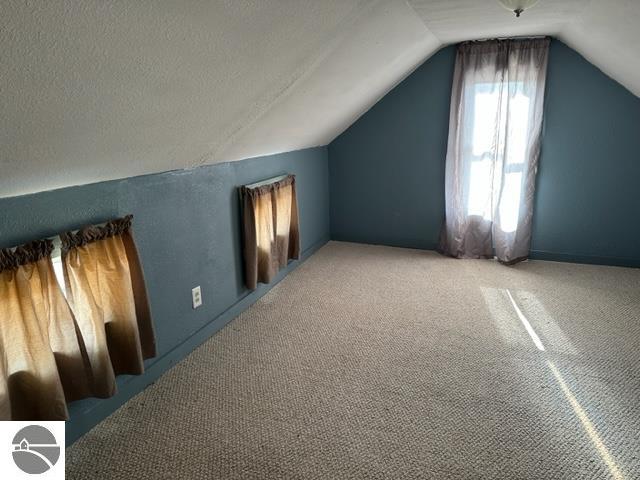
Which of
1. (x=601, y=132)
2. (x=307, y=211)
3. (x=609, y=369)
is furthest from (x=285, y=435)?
(x=601, y=132)

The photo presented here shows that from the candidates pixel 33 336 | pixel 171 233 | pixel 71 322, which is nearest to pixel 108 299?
pixel 71 322

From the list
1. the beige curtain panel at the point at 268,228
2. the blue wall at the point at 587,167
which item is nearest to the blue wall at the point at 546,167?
the blue wall at the point at 587,167

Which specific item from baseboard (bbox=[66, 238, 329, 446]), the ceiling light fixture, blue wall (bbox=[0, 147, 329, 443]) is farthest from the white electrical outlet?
the ceiling light fixture

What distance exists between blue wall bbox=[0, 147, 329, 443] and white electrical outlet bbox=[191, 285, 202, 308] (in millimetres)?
29

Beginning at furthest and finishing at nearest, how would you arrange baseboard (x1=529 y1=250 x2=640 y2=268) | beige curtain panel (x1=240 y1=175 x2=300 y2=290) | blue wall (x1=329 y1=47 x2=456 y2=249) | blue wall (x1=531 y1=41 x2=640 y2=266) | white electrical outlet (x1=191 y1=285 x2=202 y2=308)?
blue wall (x1=329 y1=47 x2=456 y2=249), baseboard (x1=529 y1=250 x2=640 y2=268), blue wall (x1=531 y1=41 x2=640 y2=266), beige curtain panel (x1=240 y1=175 x2=300 y2=290), white electrical outlet (x1=191 y1=285 x2=202 y2=308)

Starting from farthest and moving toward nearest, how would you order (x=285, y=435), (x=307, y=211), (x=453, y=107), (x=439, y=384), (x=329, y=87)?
(x=307, y=211) < (x=453, y=107) < (x=329, y=87) < (x=439, y=384) < (x=285, y=435)

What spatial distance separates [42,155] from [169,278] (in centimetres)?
96

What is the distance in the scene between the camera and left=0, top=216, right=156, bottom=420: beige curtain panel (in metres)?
1.38

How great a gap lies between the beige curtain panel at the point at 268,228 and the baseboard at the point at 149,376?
152 millimetres

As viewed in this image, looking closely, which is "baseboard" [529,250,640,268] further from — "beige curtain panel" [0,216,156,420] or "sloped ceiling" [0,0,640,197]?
"beige curtain panel" [0,216,156,420]

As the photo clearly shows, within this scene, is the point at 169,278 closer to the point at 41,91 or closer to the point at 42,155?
the point at 42,155

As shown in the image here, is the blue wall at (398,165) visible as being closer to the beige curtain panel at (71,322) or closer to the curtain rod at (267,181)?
the curtain rod at (267,181)

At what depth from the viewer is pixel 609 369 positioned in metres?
2.09

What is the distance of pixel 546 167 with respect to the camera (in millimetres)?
3445
